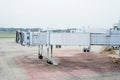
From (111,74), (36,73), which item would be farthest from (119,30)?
(36,73)

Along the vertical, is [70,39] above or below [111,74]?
above

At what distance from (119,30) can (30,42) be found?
1292 centimetres

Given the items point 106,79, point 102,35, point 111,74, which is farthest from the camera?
point 102,35

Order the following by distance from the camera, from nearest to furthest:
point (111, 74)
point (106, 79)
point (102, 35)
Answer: point (106, 79) < point (111, 74) < point (102, 35)

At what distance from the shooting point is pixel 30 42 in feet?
129

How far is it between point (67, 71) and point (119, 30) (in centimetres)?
→ 983

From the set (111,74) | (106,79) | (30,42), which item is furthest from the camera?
(30,42)

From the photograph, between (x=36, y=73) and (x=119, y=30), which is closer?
(x=36, y=73)

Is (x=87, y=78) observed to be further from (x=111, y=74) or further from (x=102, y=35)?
(x=102, y=35)

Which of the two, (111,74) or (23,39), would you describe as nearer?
(111,74)

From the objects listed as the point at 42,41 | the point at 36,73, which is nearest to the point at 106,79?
the point at 36,73

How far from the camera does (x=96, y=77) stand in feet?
96.6

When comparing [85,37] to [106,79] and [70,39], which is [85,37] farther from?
[106,79]

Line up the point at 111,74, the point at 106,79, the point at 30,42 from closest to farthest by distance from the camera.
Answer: the point at 106,79 < the point at 111,74 < the point at 30,42
